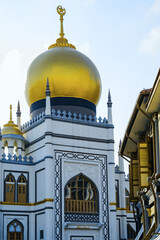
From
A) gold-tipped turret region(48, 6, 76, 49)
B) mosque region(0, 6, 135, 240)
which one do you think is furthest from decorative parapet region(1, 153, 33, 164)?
gold-tipped turret region(48, 6, 76, 49)

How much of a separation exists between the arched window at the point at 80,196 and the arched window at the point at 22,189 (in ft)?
7.75

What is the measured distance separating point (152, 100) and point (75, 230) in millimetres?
18474

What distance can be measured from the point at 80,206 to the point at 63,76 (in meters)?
7.89

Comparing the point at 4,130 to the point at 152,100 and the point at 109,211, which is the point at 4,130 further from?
the point at 152,100

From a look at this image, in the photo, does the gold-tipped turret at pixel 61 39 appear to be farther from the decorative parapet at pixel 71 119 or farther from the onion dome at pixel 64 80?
the decorative parapet at pixel 71 119

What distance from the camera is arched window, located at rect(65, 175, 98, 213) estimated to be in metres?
26.6

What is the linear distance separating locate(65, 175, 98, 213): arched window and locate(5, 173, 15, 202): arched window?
2954 millimetres

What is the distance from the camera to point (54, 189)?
26.0m

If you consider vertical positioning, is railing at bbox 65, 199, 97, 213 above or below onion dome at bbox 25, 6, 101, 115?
below

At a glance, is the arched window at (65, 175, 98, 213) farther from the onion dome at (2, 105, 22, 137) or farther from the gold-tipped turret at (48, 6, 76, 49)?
the gold-tipped turret at (48, 6, 76, 49)

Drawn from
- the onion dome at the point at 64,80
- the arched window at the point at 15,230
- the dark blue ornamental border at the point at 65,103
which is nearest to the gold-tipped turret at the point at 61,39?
the onion dome at the point at 64,80

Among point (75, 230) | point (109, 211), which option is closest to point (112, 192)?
point (109, 211)

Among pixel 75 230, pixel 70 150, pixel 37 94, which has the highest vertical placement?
pixel 37 94

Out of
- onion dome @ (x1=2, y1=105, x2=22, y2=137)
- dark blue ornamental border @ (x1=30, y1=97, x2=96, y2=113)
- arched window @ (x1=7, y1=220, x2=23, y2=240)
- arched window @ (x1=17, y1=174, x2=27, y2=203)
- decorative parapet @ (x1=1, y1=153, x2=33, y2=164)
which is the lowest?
arched window @ (x1=7, y1=220, x2=23, y2=240)
